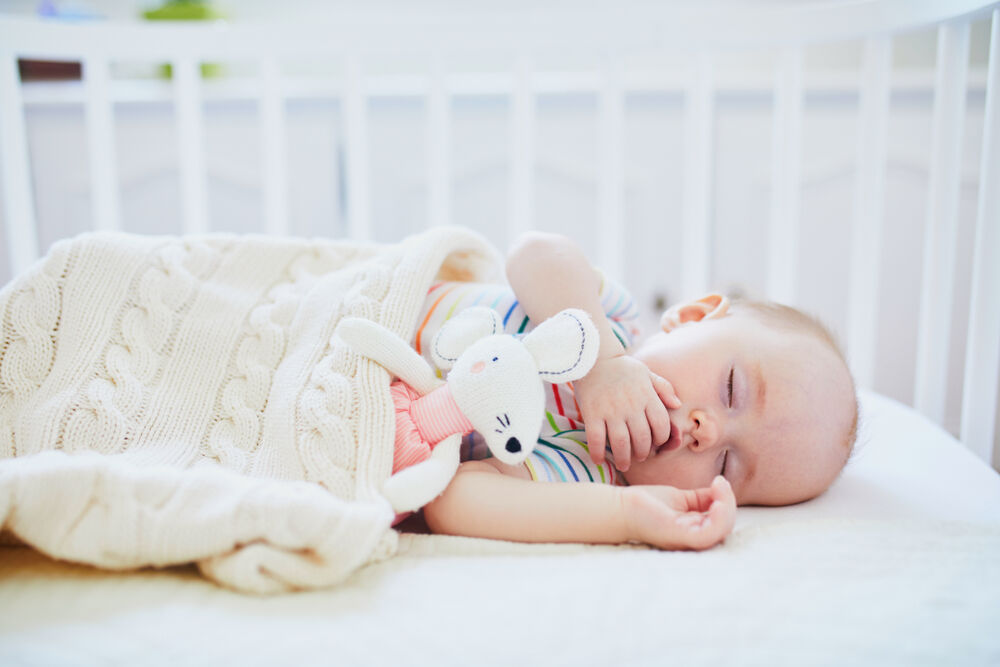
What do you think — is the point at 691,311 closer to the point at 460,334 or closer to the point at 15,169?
the point at 460,334

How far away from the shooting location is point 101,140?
1119 millimetres

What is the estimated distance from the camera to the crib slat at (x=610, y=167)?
1.11 metres

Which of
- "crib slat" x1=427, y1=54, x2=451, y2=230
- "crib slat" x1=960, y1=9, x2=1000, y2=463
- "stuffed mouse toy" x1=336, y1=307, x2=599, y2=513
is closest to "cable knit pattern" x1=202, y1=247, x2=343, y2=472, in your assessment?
"stuffed mouse toy" x1=336, y1=307, x2=599, y2=513

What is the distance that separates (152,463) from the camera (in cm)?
61

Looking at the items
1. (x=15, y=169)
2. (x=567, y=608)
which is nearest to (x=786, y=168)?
(x=567, y=608)

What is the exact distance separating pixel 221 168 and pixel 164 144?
13cm

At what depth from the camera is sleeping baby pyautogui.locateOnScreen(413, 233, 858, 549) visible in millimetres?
609

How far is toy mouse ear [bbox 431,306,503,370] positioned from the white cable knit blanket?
0.05m

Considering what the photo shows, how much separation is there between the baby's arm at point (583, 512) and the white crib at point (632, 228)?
0.03 m

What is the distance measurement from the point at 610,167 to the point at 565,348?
60 cm

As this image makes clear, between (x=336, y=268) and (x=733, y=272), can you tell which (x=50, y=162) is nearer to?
(x=336, y=268)

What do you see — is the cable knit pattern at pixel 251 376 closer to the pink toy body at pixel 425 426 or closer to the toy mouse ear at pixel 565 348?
the pink toy body at pixel 425 426

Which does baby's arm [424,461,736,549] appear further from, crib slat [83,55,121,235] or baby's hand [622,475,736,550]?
crib slat [83,55,121,235]

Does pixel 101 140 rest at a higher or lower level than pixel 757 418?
higher
